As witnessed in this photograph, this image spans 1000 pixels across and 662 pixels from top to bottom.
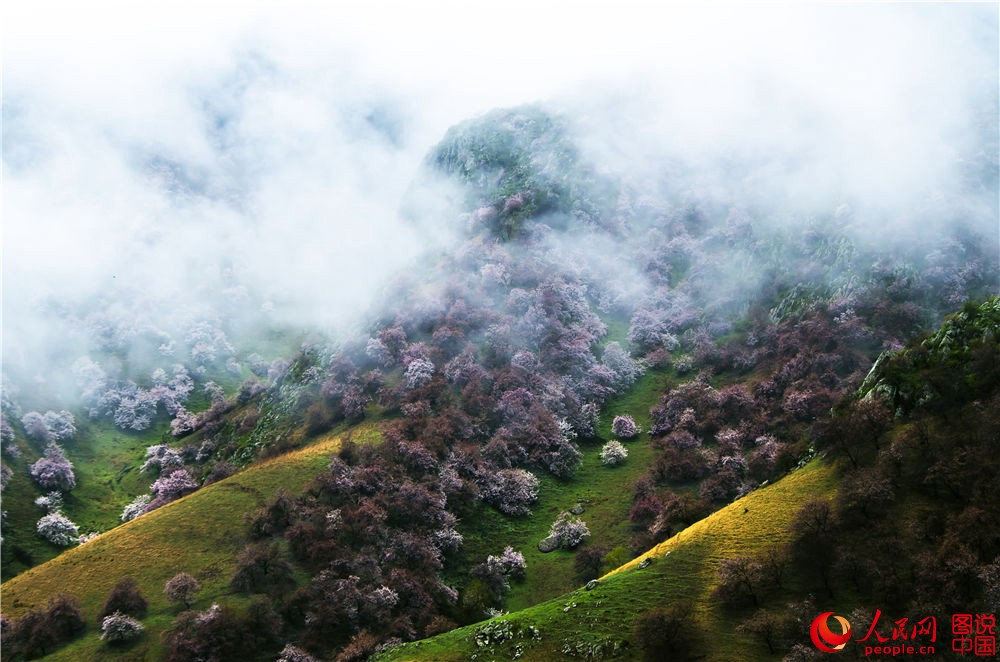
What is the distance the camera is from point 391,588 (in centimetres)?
6325

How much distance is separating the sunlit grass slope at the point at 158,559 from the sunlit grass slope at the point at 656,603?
2513cm

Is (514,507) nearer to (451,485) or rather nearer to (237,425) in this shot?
(451,485)

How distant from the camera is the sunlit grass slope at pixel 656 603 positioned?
4247 centimetres

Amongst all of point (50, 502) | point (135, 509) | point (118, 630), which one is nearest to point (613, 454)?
point (118, 630)

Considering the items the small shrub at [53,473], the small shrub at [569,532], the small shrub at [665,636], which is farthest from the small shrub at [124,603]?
the small shrub at [53,473]

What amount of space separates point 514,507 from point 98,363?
11551 centimetres

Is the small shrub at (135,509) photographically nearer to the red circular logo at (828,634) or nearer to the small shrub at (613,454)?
the small shrub at (613,454)

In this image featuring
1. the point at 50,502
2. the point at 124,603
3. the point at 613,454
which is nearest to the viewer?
the point at 124,603

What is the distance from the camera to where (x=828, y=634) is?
37625 mm

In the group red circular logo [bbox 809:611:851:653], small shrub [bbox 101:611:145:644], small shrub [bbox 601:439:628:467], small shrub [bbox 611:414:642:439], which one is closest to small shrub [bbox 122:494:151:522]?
small shrub [bbox 101:611:145:644]

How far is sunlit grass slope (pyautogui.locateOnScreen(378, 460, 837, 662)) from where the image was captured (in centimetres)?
4247

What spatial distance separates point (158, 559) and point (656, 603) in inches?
2155

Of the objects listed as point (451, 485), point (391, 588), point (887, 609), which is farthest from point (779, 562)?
point (451, 485)

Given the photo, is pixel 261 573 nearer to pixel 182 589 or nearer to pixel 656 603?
pixel 182 589
